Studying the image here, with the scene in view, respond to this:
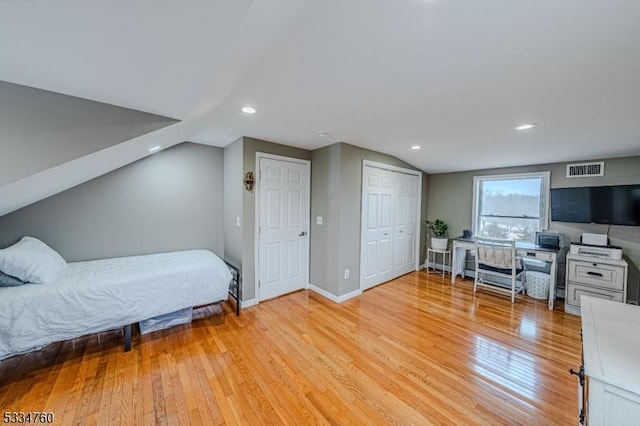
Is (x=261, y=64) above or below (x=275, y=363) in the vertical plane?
above

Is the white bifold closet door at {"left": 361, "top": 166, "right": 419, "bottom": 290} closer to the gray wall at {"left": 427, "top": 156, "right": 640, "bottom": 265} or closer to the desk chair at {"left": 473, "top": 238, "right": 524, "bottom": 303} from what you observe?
the gray wall at {"left": 427, "top": 156, "right": 640, "bottom": 265}

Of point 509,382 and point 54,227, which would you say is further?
point 54,227

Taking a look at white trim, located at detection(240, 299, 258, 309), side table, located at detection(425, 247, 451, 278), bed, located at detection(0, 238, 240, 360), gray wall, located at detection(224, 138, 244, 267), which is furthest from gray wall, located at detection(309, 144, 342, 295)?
side table, located at detection(425, 247, 451, 278)

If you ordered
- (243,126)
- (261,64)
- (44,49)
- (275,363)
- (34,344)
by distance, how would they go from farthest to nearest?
(243,126)
(275,363)
(34,344)
(261,64)
(44,49)

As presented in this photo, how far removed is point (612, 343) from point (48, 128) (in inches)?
119

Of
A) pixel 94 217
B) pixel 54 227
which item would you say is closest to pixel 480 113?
pixel 94 217

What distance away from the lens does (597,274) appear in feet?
9.57

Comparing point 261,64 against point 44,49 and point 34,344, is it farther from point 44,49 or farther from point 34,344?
point 34,344

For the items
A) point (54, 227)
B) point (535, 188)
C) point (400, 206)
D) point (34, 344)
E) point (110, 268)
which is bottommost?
point (34, 344)

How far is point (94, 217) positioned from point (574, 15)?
14.1 ft

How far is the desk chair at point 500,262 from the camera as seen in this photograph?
3.39 m

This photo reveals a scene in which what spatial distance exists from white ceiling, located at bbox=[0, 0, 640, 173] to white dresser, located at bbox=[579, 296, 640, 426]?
138 centimetres

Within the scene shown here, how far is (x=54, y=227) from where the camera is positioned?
8.52 ft

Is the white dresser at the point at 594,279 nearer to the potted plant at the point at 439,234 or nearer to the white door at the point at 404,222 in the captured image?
the potted plant at the point at 439,234
